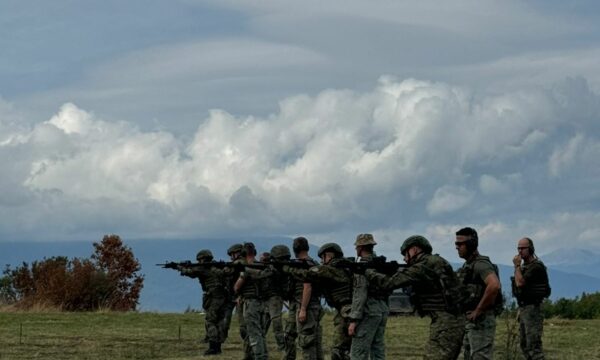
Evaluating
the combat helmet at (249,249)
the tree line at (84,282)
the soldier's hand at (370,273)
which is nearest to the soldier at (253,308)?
the combat helmet at (249,249)

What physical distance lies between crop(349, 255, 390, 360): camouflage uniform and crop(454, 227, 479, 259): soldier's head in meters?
1.65

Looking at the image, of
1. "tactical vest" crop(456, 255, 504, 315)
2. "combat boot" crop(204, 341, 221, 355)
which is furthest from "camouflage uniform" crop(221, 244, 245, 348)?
"tactical vest" crop(456, 255, 504, 315)

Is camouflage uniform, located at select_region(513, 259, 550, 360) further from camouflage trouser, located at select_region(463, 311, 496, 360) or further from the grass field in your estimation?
camouflage trouser, located at select_region(463, 311, 496, 360)

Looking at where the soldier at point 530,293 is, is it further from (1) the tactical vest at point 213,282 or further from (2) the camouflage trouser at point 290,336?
(1) the tactical vest at point 213,282

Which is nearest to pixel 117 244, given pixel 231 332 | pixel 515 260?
A: pixel 231 332

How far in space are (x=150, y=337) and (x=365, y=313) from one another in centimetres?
1376

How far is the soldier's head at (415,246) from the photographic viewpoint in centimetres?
1478

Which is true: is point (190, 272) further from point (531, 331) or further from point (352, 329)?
point (352, 329)

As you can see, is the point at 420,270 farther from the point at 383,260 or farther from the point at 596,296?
the point at 596,296

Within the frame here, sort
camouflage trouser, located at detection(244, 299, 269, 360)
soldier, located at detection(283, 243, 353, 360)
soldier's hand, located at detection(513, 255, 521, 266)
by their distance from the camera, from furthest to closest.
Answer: camouflage trouser, located at detection(244, 299, 269, 360) → soldier's hand, located at detection(513, 255, 521, 266) → soldier, located at detection(283, 243, 353, 360)

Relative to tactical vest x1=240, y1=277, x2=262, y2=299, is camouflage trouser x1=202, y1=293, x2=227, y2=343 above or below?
below

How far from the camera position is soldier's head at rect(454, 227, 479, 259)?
50.1 ft

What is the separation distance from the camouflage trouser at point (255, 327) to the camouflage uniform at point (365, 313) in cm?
432

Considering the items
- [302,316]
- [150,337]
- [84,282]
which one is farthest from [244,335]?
[84,282]
